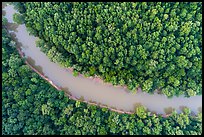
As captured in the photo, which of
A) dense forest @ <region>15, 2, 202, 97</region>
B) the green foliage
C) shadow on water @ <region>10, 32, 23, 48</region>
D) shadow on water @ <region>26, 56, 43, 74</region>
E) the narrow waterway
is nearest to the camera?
dense forest @ <region>15, 2, 202, 97</region>

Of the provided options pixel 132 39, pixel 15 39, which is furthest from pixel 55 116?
pixel 132 39

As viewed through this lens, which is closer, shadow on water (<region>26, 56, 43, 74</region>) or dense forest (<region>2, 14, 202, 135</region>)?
dense forest (<region>2, 14, 202, 135</region>)

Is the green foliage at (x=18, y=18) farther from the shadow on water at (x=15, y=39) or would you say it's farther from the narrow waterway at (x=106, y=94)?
the narrow waterway at (x=106, y=94)

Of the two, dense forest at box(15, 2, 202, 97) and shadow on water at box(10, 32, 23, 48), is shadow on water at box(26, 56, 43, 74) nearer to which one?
A: shadow on water at box(10, 32, 23, 48)

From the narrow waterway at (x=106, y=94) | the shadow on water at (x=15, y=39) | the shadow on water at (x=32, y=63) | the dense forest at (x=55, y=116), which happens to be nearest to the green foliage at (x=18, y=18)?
the shadow on water at (x=15, y=39)

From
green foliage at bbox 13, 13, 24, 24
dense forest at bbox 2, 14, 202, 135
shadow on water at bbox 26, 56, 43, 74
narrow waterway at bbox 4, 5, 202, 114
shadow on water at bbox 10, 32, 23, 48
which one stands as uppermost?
green foliage at bbox 13, 13, 24, 24

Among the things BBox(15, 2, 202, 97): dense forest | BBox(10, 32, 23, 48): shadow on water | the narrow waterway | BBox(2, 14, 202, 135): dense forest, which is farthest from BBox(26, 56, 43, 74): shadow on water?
BBox(15, 2, 202, 97): dense forest

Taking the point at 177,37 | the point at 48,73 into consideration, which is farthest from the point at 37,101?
the point at 177,37
